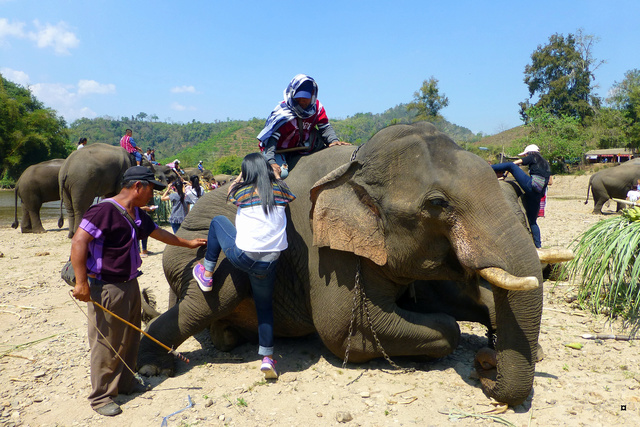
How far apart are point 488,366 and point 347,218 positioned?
5.45ft

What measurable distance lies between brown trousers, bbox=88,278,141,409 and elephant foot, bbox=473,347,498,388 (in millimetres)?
3006

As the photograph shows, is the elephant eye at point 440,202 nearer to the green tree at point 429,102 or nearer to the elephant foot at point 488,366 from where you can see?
the elephant foot at point 488,366

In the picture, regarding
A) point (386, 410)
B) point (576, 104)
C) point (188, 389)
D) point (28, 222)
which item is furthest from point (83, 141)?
point (576, 104)

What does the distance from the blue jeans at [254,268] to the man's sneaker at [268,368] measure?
0.07 meters

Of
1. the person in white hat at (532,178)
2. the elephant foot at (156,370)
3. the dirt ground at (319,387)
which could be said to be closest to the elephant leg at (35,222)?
the dirt ground at (319,387)

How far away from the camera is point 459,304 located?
15.0ft

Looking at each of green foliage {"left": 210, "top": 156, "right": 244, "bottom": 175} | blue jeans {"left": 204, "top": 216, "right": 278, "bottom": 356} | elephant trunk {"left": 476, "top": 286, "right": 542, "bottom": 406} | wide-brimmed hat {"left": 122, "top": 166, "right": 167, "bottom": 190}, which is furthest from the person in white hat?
green foliage {"left": 210, "top": 156, "right": 244, "bottom": 175}

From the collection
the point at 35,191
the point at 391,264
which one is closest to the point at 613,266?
the point at 391,264

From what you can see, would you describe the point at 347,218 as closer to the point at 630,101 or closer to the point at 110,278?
the point at 110,278

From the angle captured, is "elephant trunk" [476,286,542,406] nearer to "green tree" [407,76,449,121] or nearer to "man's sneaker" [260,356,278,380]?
"man's sneaker" [260,356,278,380]

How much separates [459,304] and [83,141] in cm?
1529

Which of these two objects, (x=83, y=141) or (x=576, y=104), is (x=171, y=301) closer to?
(x=83, y=141)

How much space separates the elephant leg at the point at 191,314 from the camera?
4277 mm

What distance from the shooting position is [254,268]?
13.0 ft
